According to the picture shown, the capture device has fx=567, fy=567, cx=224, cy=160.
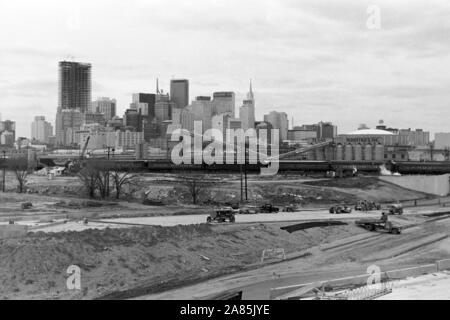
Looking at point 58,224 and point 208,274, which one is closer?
point 208,274

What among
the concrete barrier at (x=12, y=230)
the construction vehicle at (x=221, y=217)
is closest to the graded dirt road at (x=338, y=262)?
the construction vehicle at (x=221, y=217)

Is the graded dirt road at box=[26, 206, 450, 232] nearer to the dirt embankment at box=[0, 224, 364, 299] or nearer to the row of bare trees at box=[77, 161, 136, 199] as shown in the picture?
the dirt embankment at box=[0, 224, 364, 299]

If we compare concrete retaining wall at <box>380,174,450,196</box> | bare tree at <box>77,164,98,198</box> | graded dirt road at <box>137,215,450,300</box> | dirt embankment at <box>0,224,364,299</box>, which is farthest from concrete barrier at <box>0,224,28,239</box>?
concrete retaining wall at <box>380,174,450,196</box>

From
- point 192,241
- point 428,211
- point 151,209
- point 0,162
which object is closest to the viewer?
point 192,241
